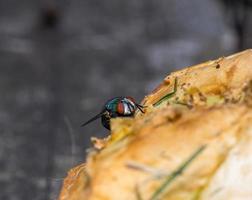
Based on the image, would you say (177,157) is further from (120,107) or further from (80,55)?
(80,55)

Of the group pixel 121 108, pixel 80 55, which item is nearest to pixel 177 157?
pixel 121 108

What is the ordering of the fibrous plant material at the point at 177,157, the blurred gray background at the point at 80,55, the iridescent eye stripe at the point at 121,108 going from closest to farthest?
the fibrous plant material at the point at 177,157
the iridescent eye stripe at the point at 121,108
the blurred gray background at the point at 80,55

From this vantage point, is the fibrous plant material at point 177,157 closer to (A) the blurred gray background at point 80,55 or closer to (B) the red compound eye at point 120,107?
(B) the red compound eye at point 120,107

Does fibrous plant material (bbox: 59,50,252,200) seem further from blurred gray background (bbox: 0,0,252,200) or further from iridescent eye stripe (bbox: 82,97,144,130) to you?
blurred gray background (bbox: 0,0,252,200)

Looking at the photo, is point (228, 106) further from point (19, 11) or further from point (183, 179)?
point (19, 11)

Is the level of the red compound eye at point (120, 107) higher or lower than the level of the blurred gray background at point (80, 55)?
lower

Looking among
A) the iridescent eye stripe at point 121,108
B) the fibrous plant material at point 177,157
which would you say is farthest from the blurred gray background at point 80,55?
the fibrous plant material at point 177,157
